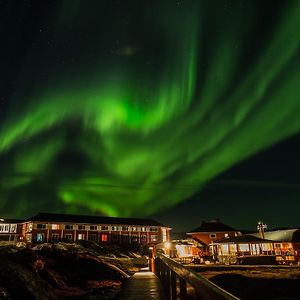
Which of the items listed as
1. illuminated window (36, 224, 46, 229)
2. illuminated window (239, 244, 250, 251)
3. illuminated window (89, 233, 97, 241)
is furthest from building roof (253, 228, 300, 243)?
illuminated window (36, 224, 46, 229)

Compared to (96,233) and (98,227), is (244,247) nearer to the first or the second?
(96,233)

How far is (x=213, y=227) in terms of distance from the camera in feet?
291

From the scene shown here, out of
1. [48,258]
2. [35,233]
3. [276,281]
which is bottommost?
[276,281]

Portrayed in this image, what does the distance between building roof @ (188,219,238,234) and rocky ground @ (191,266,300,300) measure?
51050mm

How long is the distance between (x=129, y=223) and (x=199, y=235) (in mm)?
19886

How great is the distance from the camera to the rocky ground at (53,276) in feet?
47.3

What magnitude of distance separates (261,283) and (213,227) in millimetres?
59190

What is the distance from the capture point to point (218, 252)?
57.8 metres

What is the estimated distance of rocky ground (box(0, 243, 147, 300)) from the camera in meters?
14.4

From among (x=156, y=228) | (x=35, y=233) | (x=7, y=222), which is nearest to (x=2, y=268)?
(x=35, y=233)

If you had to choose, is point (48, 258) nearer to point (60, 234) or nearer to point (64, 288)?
point (64, 288)

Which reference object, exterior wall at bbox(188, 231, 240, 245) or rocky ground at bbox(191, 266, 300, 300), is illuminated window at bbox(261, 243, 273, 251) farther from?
exterior wall at bbox(188, 231, 240, 245)

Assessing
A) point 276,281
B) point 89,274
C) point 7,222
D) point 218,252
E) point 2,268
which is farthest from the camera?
point 7,222

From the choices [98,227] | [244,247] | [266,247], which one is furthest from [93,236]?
[266,247]
